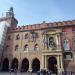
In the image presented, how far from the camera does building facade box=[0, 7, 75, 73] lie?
117 ft

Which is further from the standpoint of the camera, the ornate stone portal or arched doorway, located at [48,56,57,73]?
arched doorway, located at [48,56,57,73]

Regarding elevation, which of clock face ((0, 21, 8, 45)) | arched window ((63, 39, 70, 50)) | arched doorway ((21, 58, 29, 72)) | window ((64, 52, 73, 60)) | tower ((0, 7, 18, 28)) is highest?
tower ((0, 7, 18, 28))

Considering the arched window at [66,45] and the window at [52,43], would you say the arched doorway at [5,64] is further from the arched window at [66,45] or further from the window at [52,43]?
the arched window at [66,45]

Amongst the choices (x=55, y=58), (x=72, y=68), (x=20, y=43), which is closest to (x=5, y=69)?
(x=20, y=43)

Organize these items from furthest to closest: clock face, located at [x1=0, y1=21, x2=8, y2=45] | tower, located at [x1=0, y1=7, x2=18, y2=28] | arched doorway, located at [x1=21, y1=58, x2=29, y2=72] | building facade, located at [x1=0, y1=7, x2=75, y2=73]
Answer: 1. tower, located at [x1=0, y1=7, x2=18, y2=28]
2. clock face, located at [x1=0, y1=21, x2=8, y2=45]
3. arched doorway, located at [x1=21, y1=58, x2=29, y2=72]
4. building facade, located at [x1=0, y1=7, x2=75, y2=73]

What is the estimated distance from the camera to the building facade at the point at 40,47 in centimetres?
3566

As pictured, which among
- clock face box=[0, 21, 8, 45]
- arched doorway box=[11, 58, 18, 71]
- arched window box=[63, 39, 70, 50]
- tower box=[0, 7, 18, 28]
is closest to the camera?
arched window box=[63, 39, 70, 50]

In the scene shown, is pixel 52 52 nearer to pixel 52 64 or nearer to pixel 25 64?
pixel 52 64

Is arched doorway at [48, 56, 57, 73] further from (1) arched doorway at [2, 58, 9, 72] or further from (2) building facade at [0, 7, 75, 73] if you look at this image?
(1) arched doorway at [2, 58, 9, 72]

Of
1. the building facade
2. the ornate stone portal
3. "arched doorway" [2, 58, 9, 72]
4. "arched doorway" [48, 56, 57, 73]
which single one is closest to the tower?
the building facade

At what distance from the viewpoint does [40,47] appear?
38000mm

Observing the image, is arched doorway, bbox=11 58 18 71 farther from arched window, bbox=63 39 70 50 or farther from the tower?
arched window, bbox=63 39 70 50

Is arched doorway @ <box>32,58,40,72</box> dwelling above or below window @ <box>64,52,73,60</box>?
below

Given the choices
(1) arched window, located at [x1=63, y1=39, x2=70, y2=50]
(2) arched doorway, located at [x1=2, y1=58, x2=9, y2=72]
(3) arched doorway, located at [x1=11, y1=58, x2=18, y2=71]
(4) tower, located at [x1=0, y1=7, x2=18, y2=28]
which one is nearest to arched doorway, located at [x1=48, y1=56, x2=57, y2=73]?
(1) arched window, located at [x1=63, y1=39, x2=70, y2=50]
